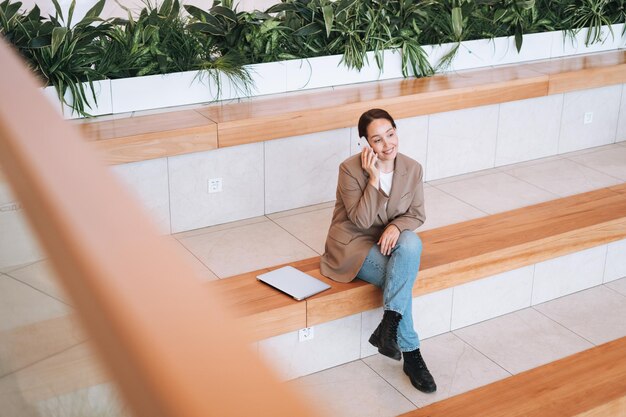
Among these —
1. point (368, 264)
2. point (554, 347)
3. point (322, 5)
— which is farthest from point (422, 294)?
point (322, 5)

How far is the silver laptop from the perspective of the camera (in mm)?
3197

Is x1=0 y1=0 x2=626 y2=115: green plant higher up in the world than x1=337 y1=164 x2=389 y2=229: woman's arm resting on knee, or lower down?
higher up

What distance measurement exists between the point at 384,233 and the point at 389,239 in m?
0.04

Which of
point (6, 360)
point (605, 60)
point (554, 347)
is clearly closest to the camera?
point (6, 360)

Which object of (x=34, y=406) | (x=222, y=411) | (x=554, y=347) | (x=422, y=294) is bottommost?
(x=554, y=347)

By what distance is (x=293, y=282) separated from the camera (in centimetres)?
329

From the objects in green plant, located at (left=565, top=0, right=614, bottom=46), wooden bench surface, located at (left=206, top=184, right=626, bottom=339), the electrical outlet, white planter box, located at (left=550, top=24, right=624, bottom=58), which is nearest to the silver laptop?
wooden bench surface, located at (left=206, top=184, right=626, bottom=339)

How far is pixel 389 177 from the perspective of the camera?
10.9ft

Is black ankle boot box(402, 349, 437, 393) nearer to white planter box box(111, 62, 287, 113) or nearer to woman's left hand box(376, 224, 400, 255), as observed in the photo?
woman's left hand box(376, 224, 400, 255)

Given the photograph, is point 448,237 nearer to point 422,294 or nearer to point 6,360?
point 422,294

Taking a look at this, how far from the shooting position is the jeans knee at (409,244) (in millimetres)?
3168

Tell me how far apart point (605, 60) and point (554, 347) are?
251cm

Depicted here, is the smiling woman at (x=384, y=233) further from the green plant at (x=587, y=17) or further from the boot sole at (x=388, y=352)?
the green plant at (x=587, y=17)

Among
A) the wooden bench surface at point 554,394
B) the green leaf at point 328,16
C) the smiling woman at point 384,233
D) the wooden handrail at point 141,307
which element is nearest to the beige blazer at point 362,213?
the smiling woman at point 384,233
